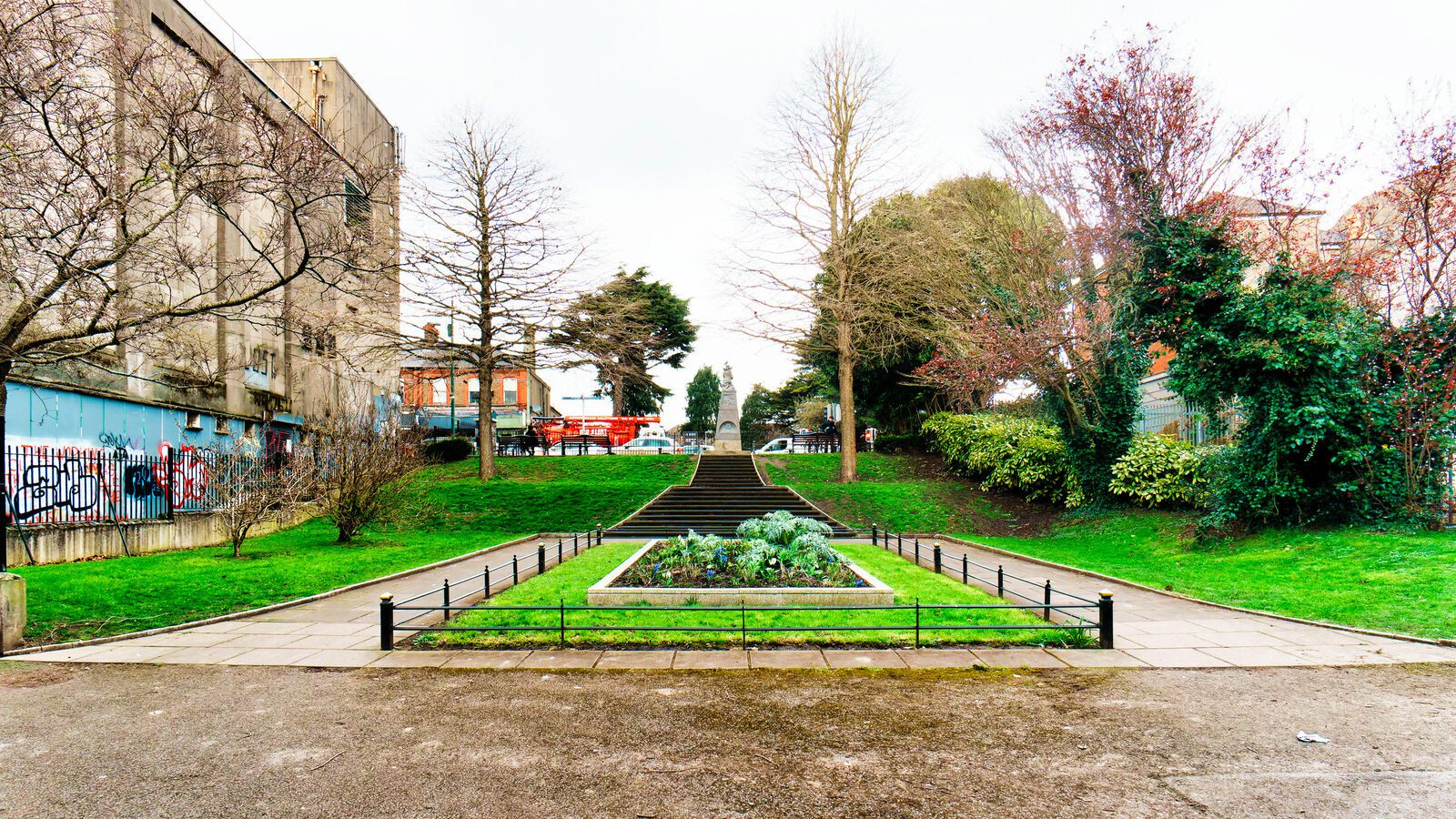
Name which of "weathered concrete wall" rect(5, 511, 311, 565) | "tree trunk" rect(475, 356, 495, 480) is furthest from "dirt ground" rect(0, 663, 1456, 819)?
"tree trunk" rect(475, 356, 495, 480)

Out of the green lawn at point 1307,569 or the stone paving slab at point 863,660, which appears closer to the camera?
the stone paving slab at point 863,660

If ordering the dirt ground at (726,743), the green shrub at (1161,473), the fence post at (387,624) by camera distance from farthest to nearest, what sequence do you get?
the green shrub at (1161,473) → the fence post at (387,624) → the dirt ground at (726,743)

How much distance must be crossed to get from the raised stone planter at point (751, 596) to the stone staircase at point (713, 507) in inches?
308

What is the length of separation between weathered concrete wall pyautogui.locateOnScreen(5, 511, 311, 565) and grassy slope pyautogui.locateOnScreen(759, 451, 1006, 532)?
49.3 ft

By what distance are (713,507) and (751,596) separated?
12760 millimetres

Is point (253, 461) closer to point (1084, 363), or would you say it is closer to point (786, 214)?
point (786, 214)

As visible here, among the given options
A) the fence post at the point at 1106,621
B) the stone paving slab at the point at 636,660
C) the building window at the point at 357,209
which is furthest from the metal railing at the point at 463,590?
the fence post at the point at 1106,621

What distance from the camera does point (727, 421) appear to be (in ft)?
113

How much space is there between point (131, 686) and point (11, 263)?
6.51 meters

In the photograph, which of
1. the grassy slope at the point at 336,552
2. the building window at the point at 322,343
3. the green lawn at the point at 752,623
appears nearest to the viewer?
the green lawn at the point at 752,623

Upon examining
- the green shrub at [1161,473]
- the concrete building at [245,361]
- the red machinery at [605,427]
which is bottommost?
the green shrub at [1161,473]

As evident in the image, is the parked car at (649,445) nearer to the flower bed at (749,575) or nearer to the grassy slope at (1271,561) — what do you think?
the grassy slope at (1271,561)

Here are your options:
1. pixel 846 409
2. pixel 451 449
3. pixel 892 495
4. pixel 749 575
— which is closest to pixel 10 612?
pixel 749 575

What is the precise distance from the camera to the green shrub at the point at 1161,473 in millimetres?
17016
